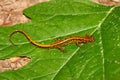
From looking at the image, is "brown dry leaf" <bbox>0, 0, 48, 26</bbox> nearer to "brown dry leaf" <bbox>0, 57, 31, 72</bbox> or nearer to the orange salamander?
"brown dry leaf" <bbox>0, 57, 31, 72</bbox>

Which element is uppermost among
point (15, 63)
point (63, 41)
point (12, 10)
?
point (12, 10)

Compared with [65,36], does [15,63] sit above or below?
below

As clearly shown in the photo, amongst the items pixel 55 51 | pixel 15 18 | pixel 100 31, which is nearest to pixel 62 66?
pixel 55 51

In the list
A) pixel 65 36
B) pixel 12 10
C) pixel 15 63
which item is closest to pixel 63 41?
pixel 65 36

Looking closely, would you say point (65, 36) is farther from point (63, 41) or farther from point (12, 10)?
point (12, 10)

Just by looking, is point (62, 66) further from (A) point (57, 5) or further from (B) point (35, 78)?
(A) point (57, 5)

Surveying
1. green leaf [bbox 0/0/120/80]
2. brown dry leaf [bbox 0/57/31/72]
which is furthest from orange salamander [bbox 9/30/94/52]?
brown dry leaf [bbox 0/57/31/72]
